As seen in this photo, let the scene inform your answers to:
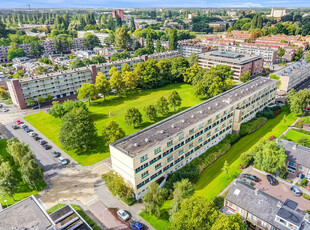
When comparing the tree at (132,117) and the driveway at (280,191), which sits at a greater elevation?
the tree at (132,117)

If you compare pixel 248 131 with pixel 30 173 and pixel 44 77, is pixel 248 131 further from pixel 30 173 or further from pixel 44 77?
pixel 44 77

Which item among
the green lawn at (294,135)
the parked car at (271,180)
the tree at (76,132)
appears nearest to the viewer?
the parked car at (271,180)

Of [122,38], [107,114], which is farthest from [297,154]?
[122,38]

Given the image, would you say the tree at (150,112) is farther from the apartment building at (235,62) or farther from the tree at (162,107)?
the apartment building at (235,62)

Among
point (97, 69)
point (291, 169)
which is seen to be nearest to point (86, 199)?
point (291, 169)

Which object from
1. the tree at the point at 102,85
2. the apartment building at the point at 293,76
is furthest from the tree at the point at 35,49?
the apartment building at the point at 293,76

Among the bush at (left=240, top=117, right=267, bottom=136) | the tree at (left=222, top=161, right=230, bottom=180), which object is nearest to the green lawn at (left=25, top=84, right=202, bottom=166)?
the bush at (left=240, top=117, right=267, bottom=136)
